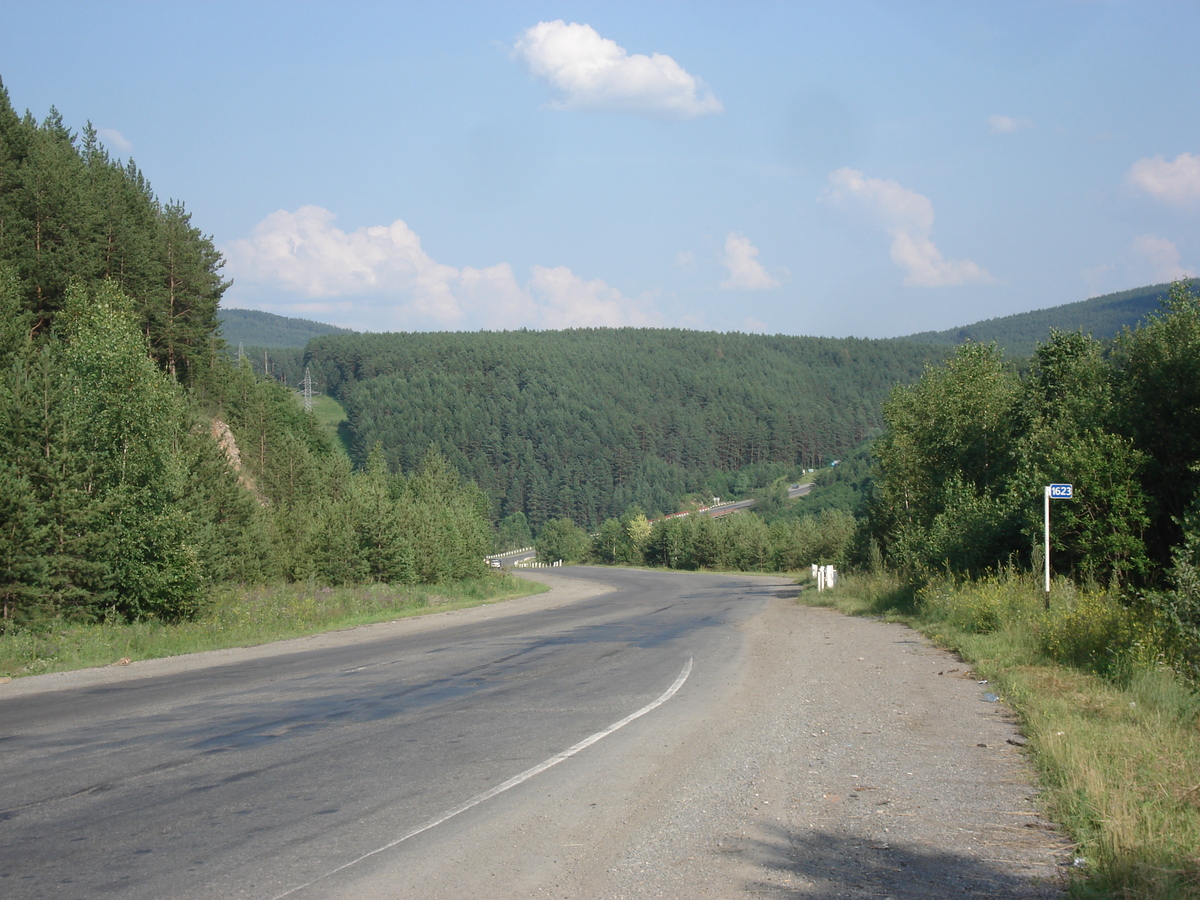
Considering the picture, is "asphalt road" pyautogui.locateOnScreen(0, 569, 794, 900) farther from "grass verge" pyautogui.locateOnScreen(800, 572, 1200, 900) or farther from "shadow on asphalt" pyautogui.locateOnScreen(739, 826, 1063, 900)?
"grass verge" pyautogui.locateOnScreen(800, 572, 1200, 900)

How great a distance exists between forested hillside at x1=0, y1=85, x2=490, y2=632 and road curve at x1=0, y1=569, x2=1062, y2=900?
25.8 feet

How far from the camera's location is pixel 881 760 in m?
8.09

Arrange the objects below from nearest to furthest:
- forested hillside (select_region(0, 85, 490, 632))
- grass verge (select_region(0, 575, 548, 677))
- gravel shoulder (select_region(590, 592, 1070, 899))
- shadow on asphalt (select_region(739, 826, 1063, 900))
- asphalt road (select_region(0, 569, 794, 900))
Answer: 1. shadow on asphalt (select_region(739, 826, 1063, 900))
2. gravel shoulder (select_region(590, 592, 1070, 899))
3. asphalt road (select_region(0, 569, 794, 900))
4. grass verge (select_region(0, 575, 548, 677))
5. forested hillside (select_region(0, 85, 490, 632))

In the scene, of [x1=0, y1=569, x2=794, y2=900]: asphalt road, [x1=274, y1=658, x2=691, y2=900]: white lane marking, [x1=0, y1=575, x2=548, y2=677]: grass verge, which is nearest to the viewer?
[x1=274, y1=658, x2=691, y2=900]: white lane marking

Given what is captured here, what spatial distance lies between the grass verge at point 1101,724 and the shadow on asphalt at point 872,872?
408 mm

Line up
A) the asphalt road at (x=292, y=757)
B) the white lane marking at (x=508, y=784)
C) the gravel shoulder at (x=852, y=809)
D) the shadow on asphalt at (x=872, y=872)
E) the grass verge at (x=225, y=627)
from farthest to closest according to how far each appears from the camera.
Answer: the grass verge at (x=225, y=627)
the asphalt road at (x=292, y=757)
the white lane marking at (x=508, y=784)
the gravel shoulder at (x=852, y=809)
the shadow on asphalt at (x=872, y=872)

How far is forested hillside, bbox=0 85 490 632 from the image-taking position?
20.2 metres

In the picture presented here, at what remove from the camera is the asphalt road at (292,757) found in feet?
17.6

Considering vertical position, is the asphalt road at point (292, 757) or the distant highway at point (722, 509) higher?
the asphalt road at point (292, 757)

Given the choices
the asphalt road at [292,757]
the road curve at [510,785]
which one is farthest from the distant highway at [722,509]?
the road curve at [510,785]

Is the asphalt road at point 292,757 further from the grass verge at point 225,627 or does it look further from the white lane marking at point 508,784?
the grass verge at point 225,627

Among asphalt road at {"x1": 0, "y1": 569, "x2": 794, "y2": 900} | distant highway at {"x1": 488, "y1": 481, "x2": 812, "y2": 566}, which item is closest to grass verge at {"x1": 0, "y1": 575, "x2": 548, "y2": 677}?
asphalt road at {"x1": 0, "y1": 569, "x2": 794, "y2": 900}

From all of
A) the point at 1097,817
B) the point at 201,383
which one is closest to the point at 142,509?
the point at 1097,817

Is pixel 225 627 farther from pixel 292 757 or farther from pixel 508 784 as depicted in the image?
pixel 508 784
